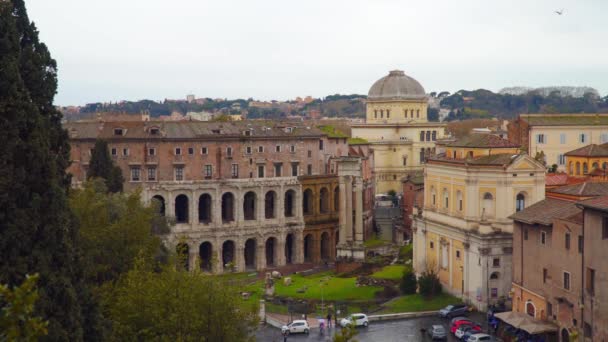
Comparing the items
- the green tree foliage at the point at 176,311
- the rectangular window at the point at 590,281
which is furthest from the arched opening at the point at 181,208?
the green tree foliage at the point at 176,311

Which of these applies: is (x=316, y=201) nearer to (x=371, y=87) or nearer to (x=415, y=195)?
(x=415, y=195)

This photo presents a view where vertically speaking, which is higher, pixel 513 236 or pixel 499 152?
pixel 499 152

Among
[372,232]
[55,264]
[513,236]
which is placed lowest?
[372,232]

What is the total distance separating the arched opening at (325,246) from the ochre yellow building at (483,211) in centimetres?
2558

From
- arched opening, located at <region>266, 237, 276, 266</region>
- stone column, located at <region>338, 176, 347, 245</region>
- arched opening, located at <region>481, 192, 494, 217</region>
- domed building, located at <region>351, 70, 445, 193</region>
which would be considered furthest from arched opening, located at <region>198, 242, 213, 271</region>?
domed building, located at <region>351, 70, 445, 193</region>

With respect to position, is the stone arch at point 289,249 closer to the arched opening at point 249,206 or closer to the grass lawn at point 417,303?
the arched opening at point 249,206

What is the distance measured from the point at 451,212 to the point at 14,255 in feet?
128

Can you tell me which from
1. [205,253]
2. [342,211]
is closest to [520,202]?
[342,211]

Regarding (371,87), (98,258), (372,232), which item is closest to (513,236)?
(98,258)

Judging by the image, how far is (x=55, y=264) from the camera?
23.4 m

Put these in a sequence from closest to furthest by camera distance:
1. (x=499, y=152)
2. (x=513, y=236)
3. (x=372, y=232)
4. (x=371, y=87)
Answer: (x=513, y=236) → (x=499, y=152) → (x=372, y=232) → (x=371, y=87)

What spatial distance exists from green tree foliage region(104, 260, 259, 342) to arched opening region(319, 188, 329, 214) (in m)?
51.1

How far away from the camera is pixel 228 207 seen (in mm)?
79625

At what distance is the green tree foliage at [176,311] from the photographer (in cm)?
2902
